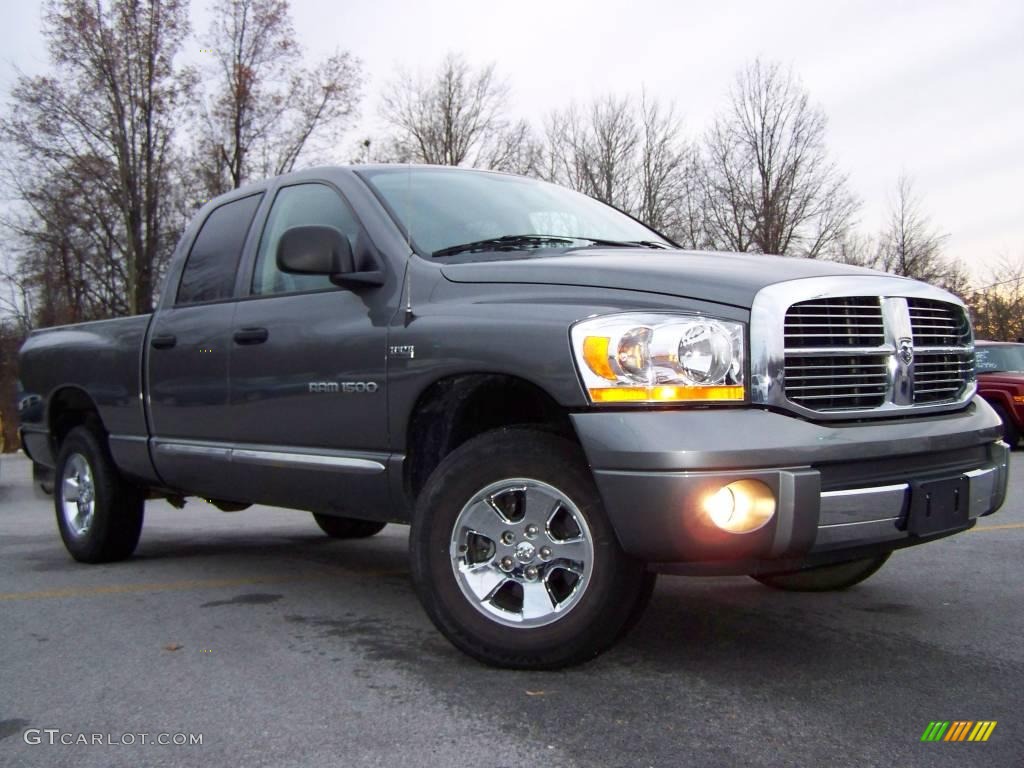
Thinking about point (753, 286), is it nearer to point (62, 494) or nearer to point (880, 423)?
point (880, 423)

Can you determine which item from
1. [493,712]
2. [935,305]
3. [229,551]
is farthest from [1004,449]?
[229,551]

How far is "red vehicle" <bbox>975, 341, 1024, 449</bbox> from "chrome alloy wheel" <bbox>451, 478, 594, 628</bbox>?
11.7 m

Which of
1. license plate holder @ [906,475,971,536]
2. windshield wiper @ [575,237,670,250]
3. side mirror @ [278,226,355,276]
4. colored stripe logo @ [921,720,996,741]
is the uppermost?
windshield wiper @ [575,237,670,250]

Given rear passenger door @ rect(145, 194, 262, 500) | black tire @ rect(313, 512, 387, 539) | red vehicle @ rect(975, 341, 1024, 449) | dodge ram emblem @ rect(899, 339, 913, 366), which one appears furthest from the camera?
red vehicle @ rect(975, 341, 1024, 449)

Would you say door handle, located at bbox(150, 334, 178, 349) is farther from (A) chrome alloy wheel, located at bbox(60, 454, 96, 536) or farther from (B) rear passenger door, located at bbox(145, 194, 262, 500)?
(A) chrome alloy wheel, located at bbox(60, 454, 96, 536)

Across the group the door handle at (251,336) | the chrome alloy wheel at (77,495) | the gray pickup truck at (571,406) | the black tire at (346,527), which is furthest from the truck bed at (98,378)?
the black tire at (346,527)

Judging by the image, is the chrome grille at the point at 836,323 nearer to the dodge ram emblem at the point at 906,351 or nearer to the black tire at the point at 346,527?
the dodge ram emblem at the point at 906,351

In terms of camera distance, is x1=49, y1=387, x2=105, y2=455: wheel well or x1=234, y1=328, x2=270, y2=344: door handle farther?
x1=49, y1=387, x2=105, y2=455: wheel well

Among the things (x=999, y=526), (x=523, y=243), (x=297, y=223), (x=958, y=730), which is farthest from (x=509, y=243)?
(x=999, y=526)

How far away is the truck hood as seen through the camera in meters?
3.08

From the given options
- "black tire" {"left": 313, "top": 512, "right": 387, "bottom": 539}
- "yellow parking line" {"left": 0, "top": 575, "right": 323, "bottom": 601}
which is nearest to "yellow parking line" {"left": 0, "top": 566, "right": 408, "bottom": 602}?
"yellow parking line" {"left": 0, "top": 575, "right": 323, "bottom": 601}

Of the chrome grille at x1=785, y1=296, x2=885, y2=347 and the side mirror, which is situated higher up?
the side mirror

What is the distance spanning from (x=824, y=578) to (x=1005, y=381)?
1063cm

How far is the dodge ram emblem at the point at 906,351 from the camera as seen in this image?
128 inches
